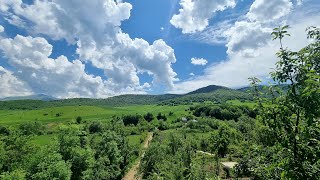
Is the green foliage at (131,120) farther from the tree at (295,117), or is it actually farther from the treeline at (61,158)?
the tree at (295,117)

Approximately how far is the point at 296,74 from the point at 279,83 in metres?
0.69

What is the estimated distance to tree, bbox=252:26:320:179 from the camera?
23.9 feet

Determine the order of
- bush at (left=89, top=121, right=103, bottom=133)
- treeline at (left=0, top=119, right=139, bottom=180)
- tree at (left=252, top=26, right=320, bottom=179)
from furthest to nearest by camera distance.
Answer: bush at (left=89, top=121, right=103, bottom=133) < treeline at (left=0, top=119, right=139, bottom=180) < tree at (left=252, top=26, right=320, bottom=179)

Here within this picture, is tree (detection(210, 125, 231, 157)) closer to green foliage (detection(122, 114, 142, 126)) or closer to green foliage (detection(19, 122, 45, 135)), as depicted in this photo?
green foliage (detection(19, 122, 45, 135))

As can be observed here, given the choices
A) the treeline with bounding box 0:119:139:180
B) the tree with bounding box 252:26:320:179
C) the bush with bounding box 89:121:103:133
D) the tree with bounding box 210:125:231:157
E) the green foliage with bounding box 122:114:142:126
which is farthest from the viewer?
the green foliage with bounding box 122:114:142:126

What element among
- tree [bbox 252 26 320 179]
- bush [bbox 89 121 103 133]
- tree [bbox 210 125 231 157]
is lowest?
tree [bbox 210 125 231 157]

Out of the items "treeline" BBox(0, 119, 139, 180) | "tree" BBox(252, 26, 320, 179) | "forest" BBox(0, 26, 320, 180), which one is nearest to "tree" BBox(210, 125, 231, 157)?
"forest" BBox(0, 26, 320, 180)

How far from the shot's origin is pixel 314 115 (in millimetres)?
7277

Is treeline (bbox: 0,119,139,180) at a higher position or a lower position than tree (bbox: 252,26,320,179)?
lower

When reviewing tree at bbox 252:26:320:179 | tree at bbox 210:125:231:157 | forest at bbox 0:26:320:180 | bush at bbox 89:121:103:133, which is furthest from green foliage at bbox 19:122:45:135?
tree at bbox 252:26:320:179

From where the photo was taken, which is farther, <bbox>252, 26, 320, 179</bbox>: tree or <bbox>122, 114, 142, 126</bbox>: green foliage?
<bbox>122, 114, 142, 126</bbox>: green foliage

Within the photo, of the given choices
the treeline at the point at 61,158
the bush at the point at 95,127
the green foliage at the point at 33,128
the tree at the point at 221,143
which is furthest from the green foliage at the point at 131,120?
the tree at the point at 221,143

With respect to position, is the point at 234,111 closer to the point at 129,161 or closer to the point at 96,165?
the point at 129,161

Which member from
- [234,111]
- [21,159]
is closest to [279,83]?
[21,159]
